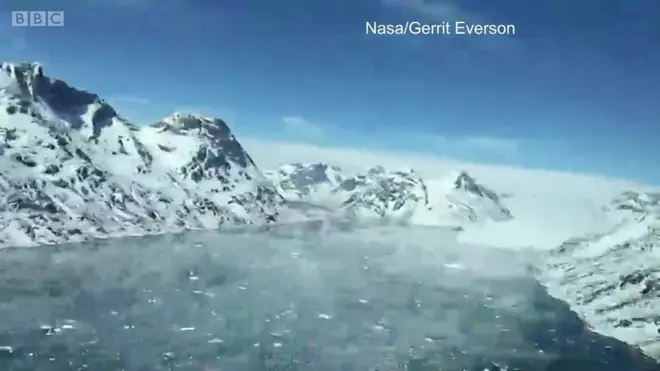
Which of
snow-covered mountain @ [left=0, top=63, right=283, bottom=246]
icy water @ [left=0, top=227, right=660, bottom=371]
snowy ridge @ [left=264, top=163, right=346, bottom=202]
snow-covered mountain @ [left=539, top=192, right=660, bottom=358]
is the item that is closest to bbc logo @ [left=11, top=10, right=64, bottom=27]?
snow-covered mountain @ [left=0, top=63, right=283, bottom=246]

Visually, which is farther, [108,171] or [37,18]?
[108,171]

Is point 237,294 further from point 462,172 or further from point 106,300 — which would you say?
point 462,172

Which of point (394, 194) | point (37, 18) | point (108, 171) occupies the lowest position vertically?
point (394, 194)

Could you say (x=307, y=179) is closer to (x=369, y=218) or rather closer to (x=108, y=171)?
(x=369, y=218)

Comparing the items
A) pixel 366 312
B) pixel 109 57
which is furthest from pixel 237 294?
pixel 109 57

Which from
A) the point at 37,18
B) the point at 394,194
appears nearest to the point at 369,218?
the point at 394,194
